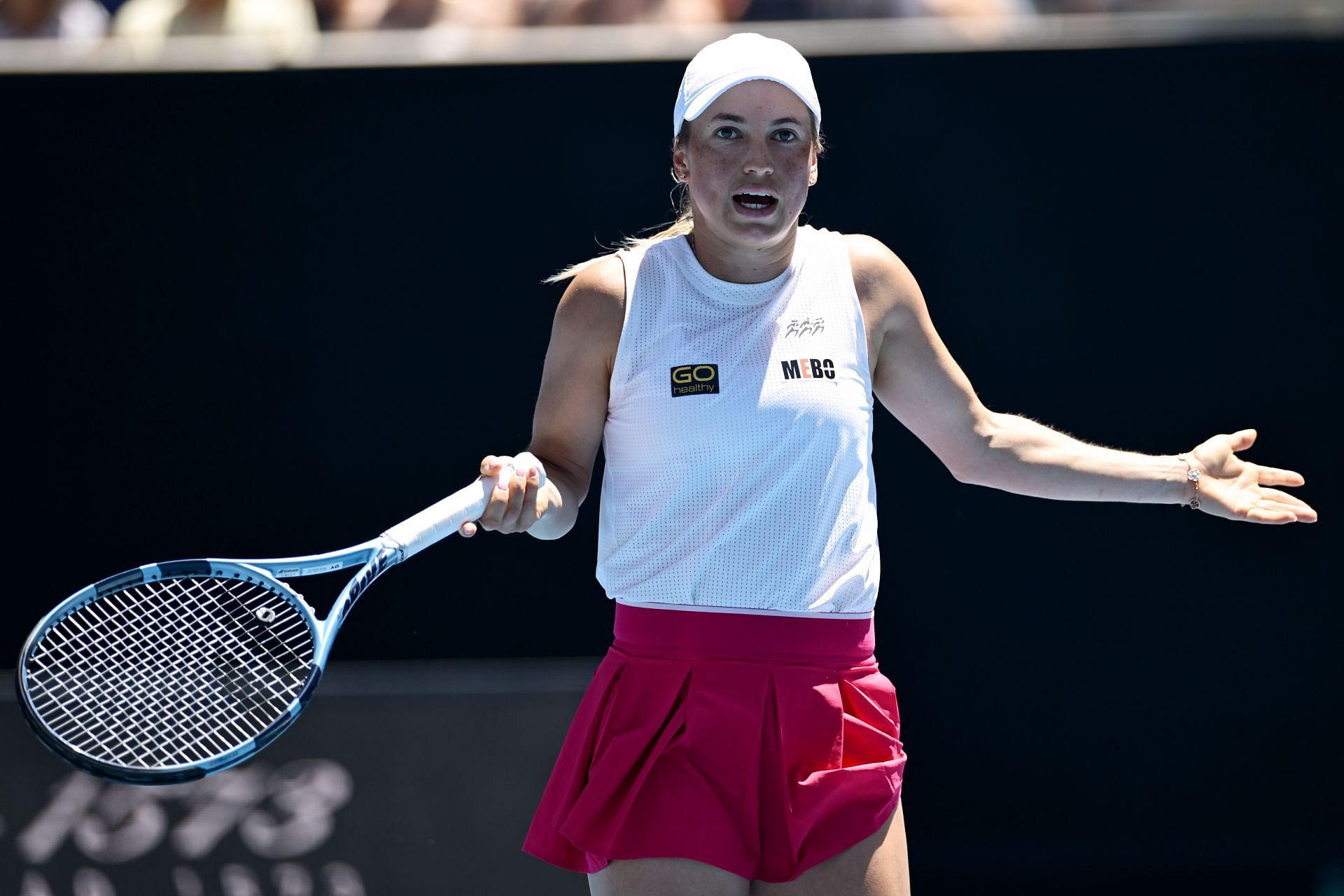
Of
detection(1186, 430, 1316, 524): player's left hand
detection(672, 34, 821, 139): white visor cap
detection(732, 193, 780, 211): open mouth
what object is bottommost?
detection(1186, 430, 1316, 524): player's left hand

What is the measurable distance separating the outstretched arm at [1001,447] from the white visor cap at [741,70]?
0.96 feet

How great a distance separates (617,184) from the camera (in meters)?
3.83

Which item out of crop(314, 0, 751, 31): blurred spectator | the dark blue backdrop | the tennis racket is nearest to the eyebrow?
the tennis racket

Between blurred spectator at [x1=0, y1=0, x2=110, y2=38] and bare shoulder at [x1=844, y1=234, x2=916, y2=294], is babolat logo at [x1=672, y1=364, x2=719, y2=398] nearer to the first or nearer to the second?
bare shoulder at [x1=844, y1=234, x2=916, y2=294]

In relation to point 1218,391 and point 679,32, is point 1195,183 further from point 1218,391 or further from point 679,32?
point 679,32

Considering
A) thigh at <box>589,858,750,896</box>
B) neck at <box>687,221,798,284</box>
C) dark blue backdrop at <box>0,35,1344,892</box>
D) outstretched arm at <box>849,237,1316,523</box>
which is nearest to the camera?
thigh at <box>589,858,750,896</box>

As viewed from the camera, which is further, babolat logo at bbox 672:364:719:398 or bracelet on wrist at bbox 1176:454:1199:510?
bracelet on wrist at bbox 1176:454:1199:510

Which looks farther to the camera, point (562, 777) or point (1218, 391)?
point (1218, 391)

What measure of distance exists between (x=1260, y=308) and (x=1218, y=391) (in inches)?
9.4

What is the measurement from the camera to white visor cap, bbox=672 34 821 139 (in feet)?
7.25

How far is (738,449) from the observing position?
7.11 feet

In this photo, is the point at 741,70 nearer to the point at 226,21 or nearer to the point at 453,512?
the point at 453,512

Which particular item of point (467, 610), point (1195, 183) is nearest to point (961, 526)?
point (1195, 183)

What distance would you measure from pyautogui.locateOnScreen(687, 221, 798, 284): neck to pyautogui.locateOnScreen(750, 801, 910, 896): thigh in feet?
2.77
